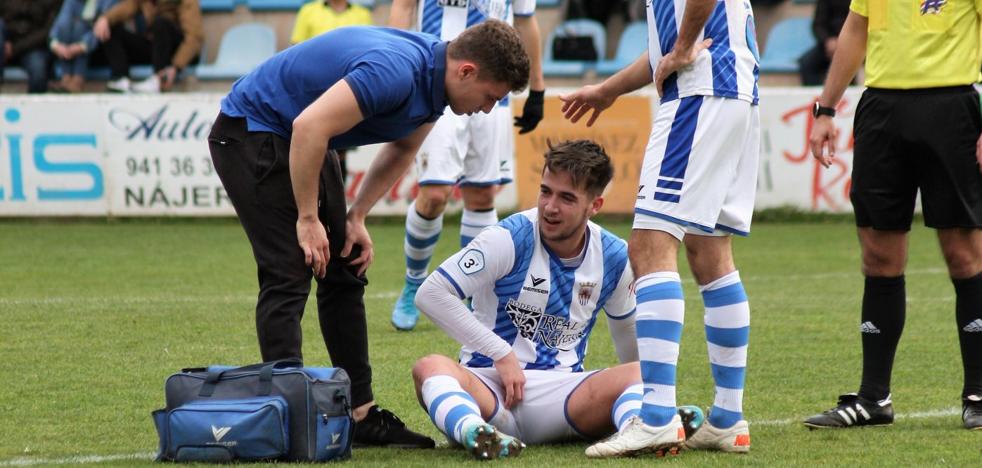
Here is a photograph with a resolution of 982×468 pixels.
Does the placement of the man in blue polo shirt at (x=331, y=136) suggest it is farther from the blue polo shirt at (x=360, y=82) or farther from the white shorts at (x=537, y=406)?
the white shorts at (x=537, y=406)

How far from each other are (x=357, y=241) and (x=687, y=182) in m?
1.19

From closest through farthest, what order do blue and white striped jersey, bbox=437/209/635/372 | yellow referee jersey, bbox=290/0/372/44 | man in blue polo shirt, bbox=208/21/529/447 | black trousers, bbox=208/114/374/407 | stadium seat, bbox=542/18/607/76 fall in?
man in blue polo shirt, bbox=208/21/529/447, black trousers, bbox=208/114/374/407, blue and white striped jersey, bbox=437/209/635/372, yellow referee jersey, bbox=290/0/372/44, stadium seat, bbox=542/18/607/76

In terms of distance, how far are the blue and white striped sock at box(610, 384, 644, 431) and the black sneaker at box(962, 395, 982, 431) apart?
133 cm

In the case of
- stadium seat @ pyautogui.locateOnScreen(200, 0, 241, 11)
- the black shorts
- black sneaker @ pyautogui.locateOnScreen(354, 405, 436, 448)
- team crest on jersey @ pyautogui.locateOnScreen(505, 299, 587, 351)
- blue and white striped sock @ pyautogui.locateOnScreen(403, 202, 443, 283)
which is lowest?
stadium seat @ pyautogui.locateOnScreen(200, 0, 241, 11)

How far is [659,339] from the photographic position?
4.72 metres

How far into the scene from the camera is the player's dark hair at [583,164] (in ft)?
16.2

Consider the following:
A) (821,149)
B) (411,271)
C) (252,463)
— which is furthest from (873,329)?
(411,271)

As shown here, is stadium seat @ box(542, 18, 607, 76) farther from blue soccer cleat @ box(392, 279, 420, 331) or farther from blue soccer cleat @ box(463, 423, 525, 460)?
blue soccer cleat @ box(463, 423, 525, 460)

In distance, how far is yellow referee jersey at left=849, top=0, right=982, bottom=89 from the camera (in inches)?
216

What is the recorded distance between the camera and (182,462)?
4.57m

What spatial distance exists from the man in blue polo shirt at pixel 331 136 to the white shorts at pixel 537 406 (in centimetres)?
29

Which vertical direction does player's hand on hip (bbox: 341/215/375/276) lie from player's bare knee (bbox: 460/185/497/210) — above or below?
above

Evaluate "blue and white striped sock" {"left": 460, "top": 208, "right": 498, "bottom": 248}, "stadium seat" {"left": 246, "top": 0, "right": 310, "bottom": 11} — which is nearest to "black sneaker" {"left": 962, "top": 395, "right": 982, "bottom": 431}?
"blue and white striped sock" {"left": 460, "top": 208, "right": 498, "bottom": 248}

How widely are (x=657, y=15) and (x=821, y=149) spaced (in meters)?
1.08
